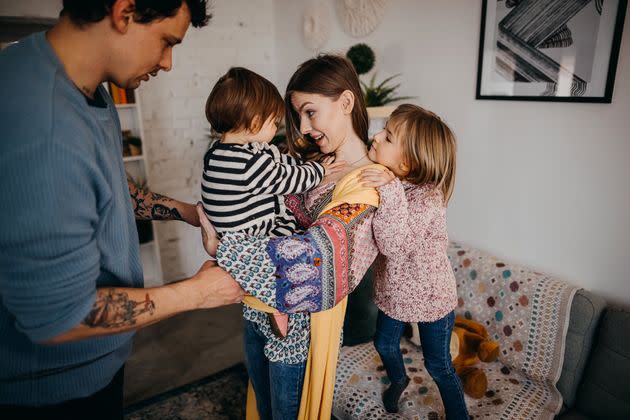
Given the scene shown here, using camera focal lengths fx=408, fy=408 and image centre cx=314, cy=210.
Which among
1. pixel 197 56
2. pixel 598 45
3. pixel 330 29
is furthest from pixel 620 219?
pixel 197 56

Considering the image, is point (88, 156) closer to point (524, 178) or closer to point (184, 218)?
point (184, 218)

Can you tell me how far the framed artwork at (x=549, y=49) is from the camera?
1.63m

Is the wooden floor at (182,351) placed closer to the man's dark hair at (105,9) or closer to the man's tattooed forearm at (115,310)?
the man's tattooed forearm at (115,310)

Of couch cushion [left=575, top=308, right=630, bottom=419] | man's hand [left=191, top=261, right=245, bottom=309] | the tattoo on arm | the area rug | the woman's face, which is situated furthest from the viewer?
the area rug

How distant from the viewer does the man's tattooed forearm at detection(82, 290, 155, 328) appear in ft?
2.59

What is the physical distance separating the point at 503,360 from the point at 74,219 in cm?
185

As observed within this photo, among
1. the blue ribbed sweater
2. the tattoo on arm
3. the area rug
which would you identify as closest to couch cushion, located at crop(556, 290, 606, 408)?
the area rug

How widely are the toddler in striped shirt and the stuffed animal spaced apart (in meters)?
1.02

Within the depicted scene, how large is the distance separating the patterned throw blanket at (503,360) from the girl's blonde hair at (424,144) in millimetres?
868

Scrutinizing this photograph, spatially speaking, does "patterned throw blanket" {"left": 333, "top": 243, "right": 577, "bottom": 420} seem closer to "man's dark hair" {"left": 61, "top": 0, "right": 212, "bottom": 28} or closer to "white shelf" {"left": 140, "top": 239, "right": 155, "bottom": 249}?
"man's dark hair" {"left": 61, "top": 0, "right": 212, "bottom": 28}

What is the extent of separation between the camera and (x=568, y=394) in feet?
5.49

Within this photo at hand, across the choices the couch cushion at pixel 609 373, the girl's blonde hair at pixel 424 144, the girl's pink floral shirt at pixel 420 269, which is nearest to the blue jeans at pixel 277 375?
the girl's pink floral shirt at pixel 420 269

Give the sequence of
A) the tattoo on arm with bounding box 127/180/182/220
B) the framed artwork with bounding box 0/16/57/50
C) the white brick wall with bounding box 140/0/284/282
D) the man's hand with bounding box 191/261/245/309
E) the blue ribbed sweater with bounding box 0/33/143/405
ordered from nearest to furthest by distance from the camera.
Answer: the blue ribbed sweater with bounding box 0/33/143/405 < the man's hand with bounding box 191/261/245/309 < the tattoo on arm with bounding box 127/180/182/220 < the framed artwork with bounding box 0/16/57/50 < the white brick wall with bounding box 140/0/284/282

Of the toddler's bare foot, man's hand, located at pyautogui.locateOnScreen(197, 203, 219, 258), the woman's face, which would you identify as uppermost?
the woman's face
